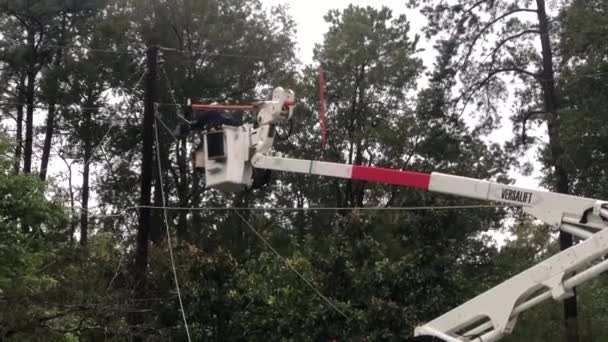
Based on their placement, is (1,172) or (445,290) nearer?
(1,172)

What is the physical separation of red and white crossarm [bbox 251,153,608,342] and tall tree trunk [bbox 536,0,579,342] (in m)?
12.0

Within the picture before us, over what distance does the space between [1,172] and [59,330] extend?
4983 mm

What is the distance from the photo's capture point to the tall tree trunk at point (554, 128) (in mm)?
20125

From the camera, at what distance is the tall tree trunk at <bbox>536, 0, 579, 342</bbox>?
20.1m

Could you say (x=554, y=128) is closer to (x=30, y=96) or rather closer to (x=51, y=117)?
(x=51, y=117)

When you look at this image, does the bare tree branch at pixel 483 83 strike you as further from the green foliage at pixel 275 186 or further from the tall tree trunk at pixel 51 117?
the tall tree trunk at pixel 51 117

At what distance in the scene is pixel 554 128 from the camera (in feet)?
66.9

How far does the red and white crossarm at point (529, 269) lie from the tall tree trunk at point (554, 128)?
12029 mm

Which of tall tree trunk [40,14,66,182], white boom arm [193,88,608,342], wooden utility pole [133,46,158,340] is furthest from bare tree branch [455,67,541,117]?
tall tree trunk [40,14,66,182]

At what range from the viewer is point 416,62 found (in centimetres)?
3303

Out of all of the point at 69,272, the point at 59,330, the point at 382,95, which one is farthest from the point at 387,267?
the point at 382,95

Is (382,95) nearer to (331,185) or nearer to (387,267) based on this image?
(331,185)

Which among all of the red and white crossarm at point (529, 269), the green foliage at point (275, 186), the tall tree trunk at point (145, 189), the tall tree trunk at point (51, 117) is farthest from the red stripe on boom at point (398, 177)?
the tall tree trunk at point (51, 117)

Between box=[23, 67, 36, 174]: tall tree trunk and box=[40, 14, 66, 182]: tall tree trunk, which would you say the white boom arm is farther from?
box=[23, 67, 36, 174]: tall tree trunk
